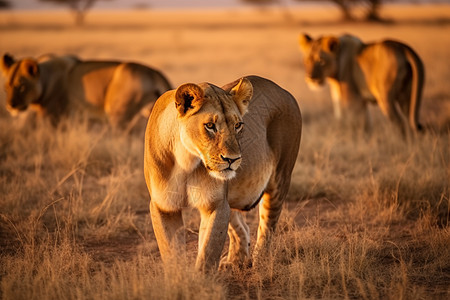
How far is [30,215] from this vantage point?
5.06m

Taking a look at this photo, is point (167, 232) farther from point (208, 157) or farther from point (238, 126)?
point (238, 126)

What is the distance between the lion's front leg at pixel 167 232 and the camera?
351 cm

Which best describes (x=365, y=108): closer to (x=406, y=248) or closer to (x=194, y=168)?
(x=406, y=248)

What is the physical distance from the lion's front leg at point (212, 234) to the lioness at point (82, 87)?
15.2 feet

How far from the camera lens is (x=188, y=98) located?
10.7ft

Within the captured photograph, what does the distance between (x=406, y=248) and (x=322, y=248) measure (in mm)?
681

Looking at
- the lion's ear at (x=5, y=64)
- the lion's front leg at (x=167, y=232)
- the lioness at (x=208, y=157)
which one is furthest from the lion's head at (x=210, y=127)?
the lion's ear at (x=5, y=64)

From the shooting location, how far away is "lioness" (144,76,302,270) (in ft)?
10.4

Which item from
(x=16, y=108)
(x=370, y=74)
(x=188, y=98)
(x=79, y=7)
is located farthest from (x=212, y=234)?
(x=79, y=7)

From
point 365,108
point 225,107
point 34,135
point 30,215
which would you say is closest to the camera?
point 225,107

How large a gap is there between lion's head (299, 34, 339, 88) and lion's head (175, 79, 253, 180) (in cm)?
563

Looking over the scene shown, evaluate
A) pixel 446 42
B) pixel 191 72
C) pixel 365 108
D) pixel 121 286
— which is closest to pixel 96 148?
pixel 365 108

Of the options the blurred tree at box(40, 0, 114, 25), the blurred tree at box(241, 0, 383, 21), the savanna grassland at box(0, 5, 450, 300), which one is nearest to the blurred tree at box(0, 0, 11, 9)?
the blurred tree at box(40, 0, 114, 25)

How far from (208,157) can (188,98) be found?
0.33 meters
